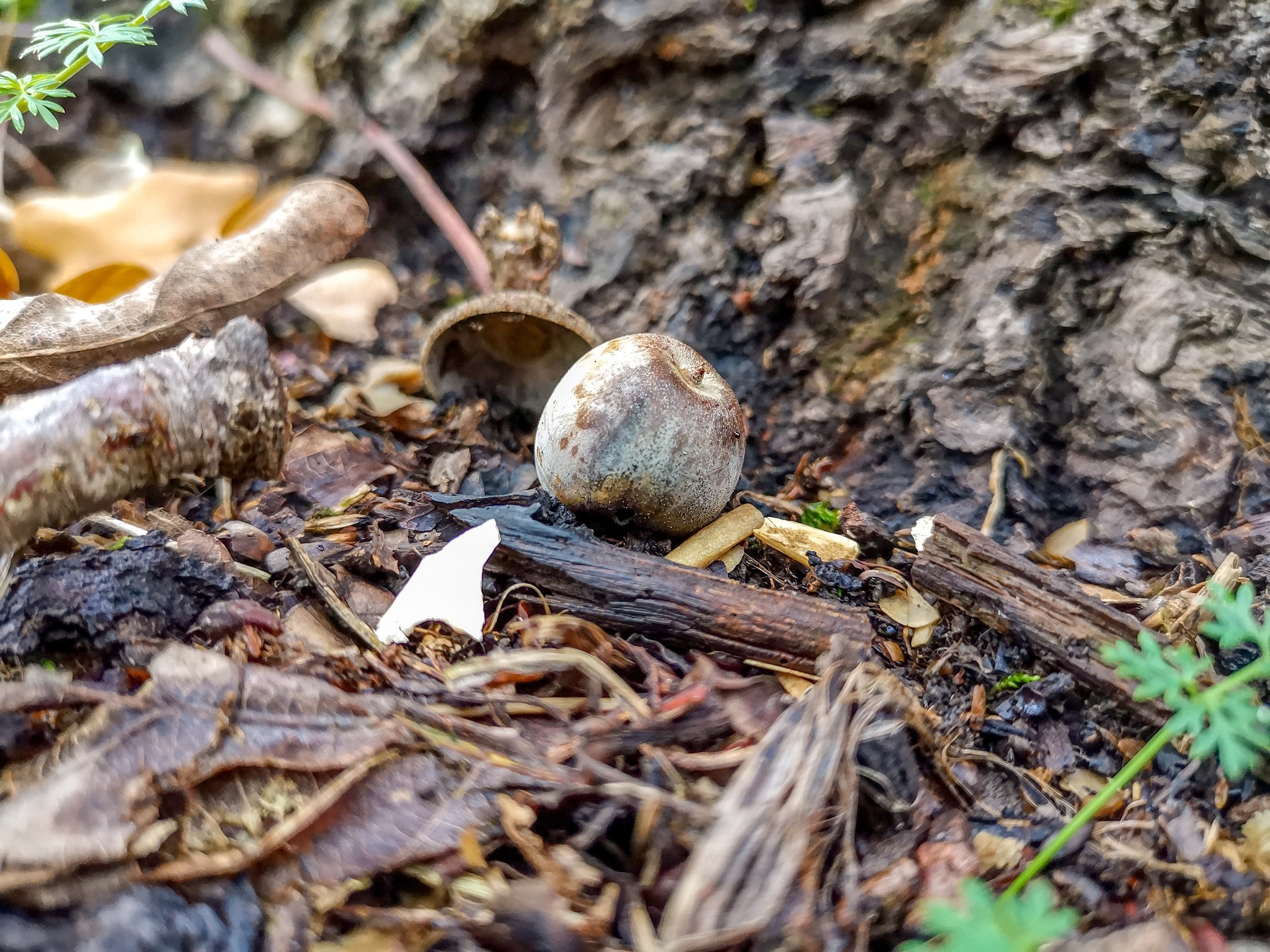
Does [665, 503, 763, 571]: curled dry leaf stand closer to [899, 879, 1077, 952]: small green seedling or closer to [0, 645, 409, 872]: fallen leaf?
[0, 645, 409, 872]: fallen leaf

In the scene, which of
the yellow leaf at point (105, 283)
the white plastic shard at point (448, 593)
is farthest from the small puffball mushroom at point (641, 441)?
the yellow leaf at point (105, 283)

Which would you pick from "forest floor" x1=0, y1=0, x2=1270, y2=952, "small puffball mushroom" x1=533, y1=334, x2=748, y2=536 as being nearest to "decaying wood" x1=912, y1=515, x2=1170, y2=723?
"forest floor" x1=0, y1=0, x2=1270, y2=952

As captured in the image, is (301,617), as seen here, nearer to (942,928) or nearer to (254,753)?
(254,753)

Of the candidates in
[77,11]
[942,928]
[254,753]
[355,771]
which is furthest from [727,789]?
[77,11]

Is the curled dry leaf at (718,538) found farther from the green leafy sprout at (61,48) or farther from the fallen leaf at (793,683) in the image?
the green leafy sprout at (61,48)

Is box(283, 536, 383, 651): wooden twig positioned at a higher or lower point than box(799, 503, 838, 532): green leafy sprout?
higher

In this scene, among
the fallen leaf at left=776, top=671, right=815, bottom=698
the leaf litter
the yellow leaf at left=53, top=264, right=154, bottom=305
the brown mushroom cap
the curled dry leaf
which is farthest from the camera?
the yellow leaf at left=53, top=264, right=154, bottom=305

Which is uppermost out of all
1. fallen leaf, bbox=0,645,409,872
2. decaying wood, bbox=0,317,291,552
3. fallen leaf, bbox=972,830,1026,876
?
decaying wood, bbox=0,317,291,552
